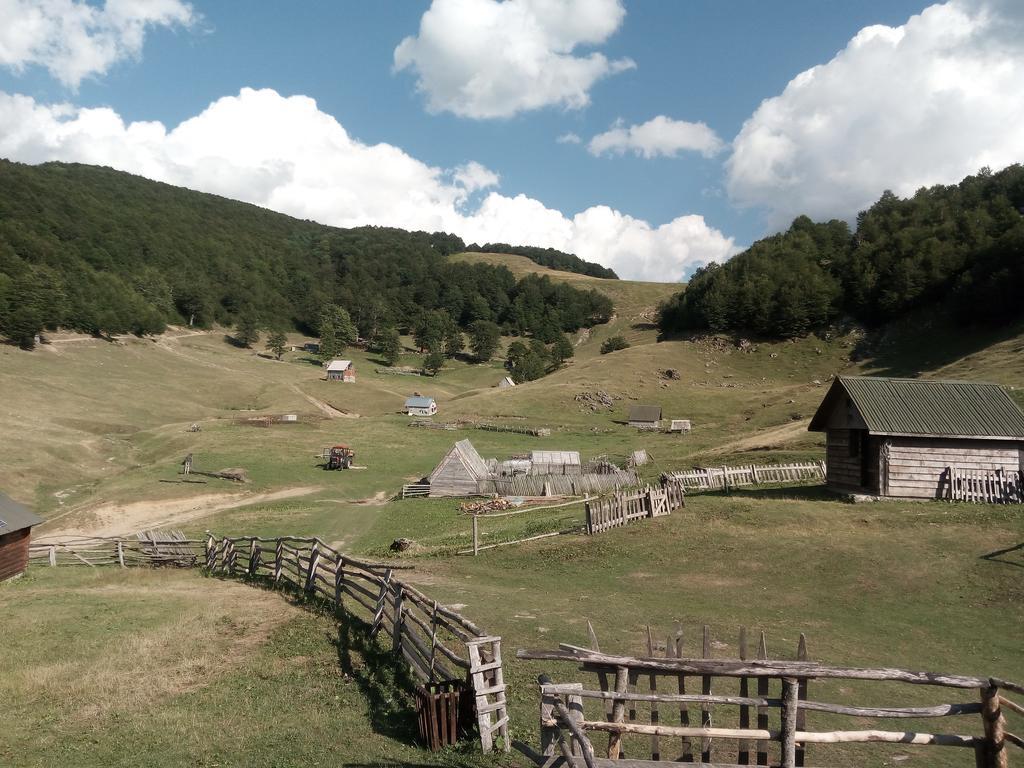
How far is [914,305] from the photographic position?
100625 millimetres

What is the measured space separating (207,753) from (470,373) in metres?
128

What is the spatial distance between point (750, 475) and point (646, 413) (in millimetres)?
39762

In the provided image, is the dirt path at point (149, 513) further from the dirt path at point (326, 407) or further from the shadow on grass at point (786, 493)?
→ the dirt path at point (326, 407)

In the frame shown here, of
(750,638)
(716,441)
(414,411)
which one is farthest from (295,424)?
(750,638)

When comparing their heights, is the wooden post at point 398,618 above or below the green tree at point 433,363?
below

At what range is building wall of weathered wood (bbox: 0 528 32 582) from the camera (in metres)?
25.5

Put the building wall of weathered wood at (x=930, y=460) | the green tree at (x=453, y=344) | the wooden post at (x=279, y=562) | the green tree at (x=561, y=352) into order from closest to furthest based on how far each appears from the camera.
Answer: the wooden post at (x=279, y=562)
the building wall of weathered wood at (x=930, y=460)
the green tree at (x=561, y=352)
the green tree at (x=453, y=344)

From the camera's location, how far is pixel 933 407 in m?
27.5

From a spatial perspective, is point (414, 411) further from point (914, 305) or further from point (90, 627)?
point (914, 305)

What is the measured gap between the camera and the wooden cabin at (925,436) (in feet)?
86.2

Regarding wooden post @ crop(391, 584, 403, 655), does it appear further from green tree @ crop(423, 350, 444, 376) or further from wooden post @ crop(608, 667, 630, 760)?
green tree @ crop(423, 350, 444, 376)

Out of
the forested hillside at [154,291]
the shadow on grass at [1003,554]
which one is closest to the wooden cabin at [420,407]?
the forested hillside at [154,291]

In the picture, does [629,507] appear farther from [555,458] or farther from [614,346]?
[614,346]

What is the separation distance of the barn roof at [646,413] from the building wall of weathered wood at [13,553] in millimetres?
59420
